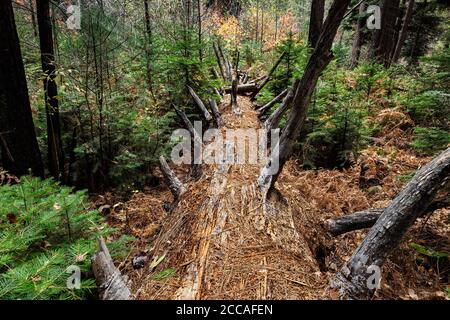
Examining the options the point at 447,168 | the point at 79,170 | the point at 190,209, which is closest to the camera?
the point at 447,168

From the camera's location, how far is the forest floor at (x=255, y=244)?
2361 millimetres

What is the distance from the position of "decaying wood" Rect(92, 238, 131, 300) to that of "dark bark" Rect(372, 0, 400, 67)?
11369mm

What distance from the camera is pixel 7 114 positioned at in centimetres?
466

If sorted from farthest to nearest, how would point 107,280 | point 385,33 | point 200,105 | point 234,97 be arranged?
point 385,33, point 234,97, point 200,105, point 107,280

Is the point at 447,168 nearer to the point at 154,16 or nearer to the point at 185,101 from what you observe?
the point at 185,101

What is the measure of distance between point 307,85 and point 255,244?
1.75m

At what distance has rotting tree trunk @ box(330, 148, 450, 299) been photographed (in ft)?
7.31

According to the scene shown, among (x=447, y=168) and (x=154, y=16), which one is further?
(x=154, y=16)

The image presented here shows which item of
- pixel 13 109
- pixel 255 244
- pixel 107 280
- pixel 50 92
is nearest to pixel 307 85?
pixel 255 244

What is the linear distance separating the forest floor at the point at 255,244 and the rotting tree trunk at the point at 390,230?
0.58ft

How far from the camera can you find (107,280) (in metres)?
2.21

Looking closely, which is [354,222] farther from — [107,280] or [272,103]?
[272,103]

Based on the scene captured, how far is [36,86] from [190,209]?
5087mm
